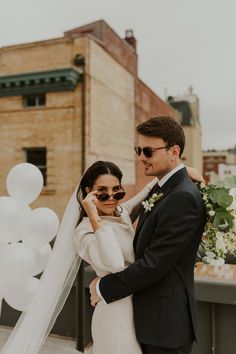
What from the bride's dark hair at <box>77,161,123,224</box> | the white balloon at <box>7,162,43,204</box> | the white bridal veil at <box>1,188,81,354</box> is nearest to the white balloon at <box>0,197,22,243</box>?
the white balloon at <box>7,162,43,204</box>

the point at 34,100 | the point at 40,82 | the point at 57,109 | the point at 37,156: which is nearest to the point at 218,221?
the point at 57,109

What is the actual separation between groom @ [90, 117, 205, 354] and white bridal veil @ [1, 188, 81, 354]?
23.4 inches

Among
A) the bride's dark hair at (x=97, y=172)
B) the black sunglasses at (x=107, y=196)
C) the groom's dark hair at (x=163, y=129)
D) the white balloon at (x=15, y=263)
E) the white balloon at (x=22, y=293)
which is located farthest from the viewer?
the white balloon at (x=22, y=293)

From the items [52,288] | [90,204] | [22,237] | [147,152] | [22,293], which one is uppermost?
[147,152]

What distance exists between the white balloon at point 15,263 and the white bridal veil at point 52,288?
1.05 ft

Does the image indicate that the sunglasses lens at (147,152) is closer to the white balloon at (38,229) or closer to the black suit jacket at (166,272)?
the black suit jacket at (166,272)

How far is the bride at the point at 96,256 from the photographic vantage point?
2.05 m

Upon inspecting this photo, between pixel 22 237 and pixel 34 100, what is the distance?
581 inches

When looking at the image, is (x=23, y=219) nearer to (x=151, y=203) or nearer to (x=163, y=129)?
(x=151, y=203)

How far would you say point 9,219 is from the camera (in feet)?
9.89

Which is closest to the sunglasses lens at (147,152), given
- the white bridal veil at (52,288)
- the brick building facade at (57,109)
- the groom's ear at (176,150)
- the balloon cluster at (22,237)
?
the groom's ear at (176,150)

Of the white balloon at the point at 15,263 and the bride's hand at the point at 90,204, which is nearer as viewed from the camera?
the bride's hand at the point at 90,204

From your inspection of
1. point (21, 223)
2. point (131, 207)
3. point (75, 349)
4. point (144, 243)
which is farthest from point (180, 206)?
point (75, 349)

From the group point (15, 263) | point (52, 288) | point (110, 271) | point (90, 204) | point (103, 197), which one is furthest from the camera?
point (15, 263)
